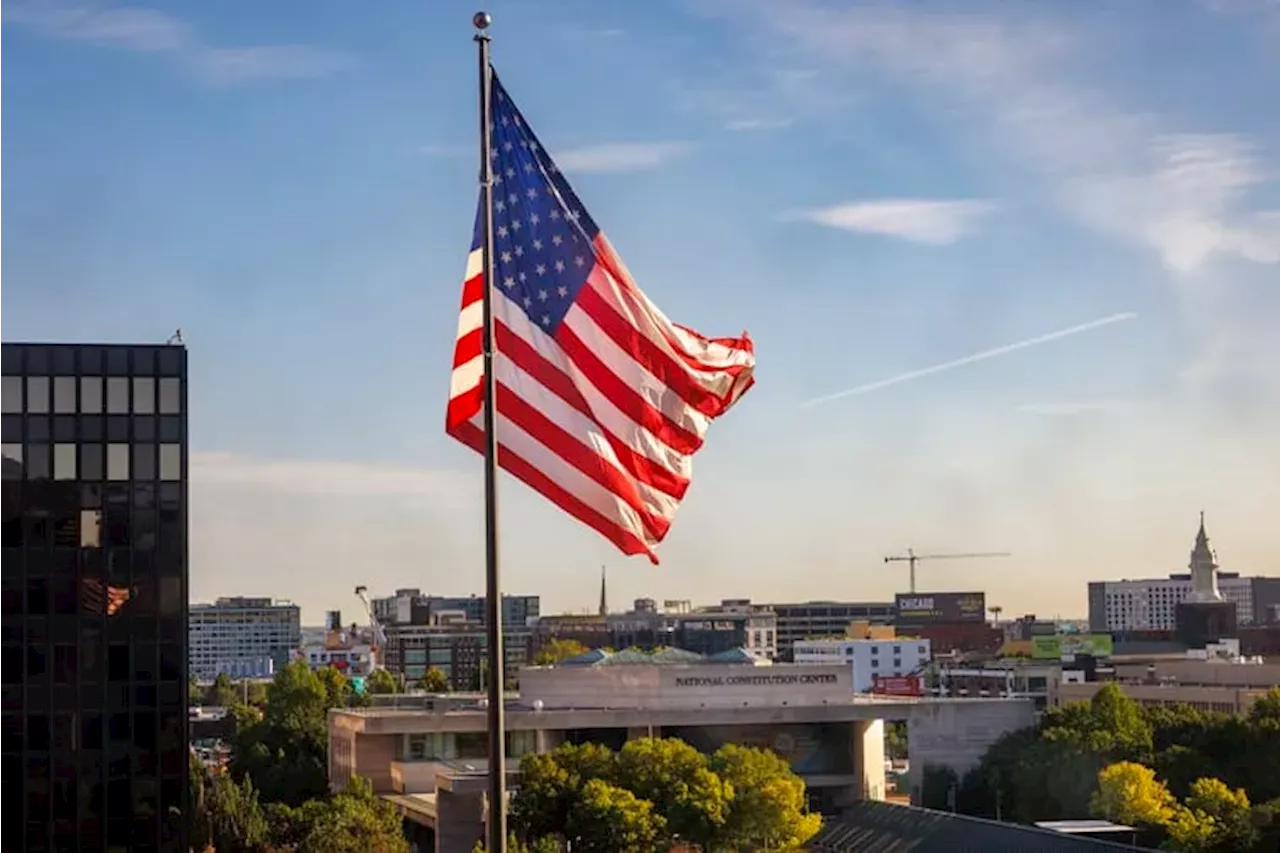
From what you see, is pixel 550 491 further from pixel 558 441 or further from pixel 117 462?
pixel 117 462

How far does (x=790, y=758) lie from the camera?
10944 centimetres

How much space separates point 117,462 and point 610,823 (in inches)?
1020

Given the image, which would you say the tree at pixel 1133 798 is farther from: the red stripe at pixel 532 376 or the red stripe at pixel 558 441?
the red stripe at pixel 558 441

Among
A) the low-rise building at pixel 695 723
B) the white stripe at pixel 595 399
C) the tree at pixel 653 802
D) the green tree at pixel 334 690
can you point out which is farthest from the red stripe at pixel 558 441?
the green tree at pixel 334 690

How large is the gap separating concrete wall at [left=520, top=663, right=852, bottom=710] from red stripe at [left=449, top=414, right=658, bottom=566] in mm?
89920

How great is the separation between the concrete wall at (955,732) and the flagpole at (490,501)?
315 feet

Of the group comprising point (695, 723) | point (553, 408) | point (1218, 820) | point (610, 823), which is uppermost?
point (553, 408)

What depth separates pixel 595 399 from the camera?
1939 cm

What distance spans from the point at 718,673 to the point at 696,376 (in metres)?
90.6

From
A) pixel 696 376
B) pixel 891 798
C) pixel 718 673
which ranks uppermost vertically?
pixel 696 376

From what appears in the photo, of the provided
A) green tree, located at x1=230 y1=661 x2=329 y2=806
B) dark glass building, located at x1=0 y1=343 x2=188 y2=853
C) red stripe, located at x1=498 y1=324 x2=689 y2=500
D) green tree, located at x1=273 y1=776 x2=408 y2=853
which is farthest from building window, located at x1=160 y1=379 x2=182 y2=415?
green tree, located at x1=230 y1=661 x2=329 y2=806

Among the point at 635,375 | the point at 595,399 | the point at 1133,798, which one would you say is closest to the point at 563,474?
the point at 595,399

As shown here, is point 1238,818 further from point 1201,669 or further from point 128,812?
point 1201,669

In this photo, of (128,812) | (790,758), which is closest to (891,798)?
(790,758)
